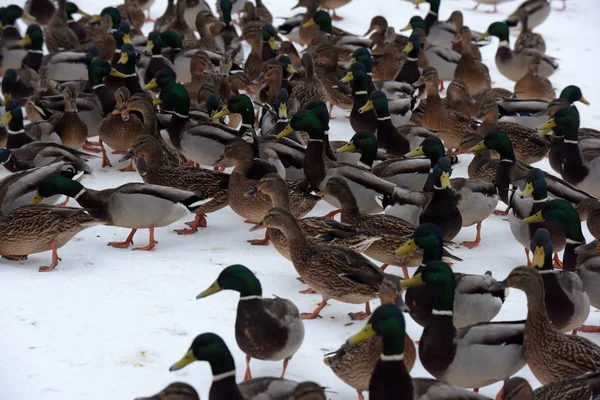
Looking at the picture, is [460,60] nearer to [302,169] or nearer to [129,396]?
[302,169]

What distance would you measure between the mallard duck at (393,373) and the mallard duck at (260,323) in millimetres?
545

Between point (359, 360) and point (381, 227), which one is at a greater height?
point (381, 227)

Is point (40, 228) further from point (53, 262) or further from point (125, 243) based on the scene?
point (125, 243)

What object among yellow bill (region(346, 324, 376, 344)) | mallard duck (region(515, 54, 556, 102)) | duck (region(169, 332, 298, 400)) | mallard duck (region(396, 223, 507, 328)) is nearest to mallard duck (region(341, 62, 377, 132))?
mallard duck (region(515, 54, 556, 102))

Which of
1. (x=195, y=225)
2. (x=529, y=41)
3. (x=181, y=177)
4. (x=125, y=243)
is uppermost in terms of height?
(x=529, y=41)

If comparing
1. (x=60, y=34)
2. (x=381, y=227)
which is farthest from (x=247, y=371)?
(x=60, y=34)

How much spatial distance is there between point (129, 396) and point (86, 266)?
1839 millimetres

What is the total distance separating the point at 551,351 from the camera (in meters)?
4.82

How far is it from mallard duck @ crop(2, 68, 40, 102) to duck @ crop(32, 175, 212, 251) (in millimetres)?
3281

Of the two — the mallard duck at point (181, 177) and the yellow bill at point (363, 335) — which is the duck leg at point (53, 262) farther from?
the yellow bill at point (363, 335)

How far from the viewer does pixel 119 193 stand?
6660 mm

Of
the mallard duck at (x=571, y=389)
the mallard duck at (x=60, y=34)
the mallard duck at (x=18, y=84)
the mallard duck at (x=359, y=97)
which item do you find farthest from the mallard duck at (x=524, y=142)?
the mallard duck at (x=60, y=34)

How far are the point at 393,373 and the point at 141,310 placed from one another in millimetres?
1921

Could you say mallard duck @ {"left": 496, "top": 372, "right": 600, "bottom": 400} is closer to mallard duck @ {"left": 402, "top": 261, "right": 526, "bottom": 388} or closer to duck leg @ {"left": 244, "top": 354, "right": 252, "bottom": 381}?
mallard duck @ {"left": 402, "top": 261, "right": 526, "bottom": 388}
